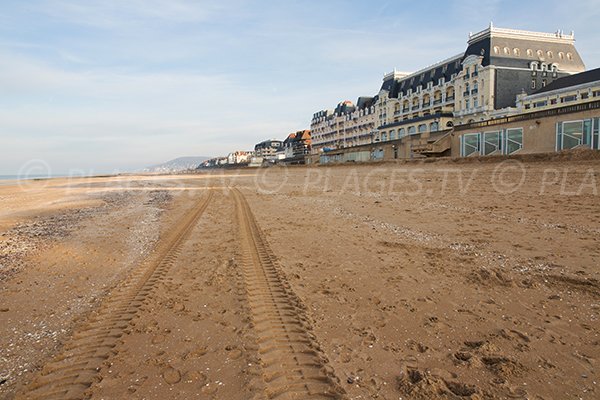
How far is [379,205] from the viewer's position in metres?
14.4

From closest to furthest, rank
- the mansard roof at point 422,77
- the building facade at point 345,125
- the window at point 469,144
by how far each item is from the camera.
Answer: the window at point 469,144 < the mansard roof at point 422,77 < the building facade at point 345,125

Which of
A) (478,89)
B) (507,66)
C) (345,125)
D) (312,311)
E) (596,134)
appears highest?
(507,66)

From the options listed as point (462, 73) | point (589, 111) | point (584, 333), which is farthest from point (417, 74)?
point (584, 333)

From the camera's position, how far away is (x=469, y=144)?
34.9 metres

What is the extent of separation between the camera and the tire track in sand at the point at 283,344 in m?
3.15

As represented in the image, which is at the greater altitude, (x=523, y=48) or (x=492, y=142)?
(x=523, y=48)

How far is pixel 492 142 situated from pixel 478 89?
1122 inches

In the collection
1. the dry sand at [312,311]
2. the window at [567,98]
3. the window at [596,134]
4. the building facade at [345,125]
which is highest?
the building facade at [345,125]

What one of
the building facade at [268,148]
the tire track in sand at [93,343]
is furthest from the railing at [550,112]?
the building facade at [268,148]

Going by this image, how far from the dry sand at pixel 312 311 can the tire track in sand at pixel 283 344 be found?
19mm

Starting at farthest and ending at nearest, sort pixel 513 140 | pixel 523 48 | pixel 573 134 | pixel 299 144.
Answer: pixel 299 144
pixel 523 48
pixel 513 140
pixel 573 134

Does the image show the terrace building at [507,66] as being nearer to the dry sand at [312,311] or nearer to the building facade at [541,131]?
the building facade at [541,131]

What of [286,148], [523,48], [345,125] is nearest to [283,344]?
[523,48]

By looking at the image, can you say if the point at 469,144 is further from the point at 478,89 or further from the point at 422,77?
the point at 422,77
